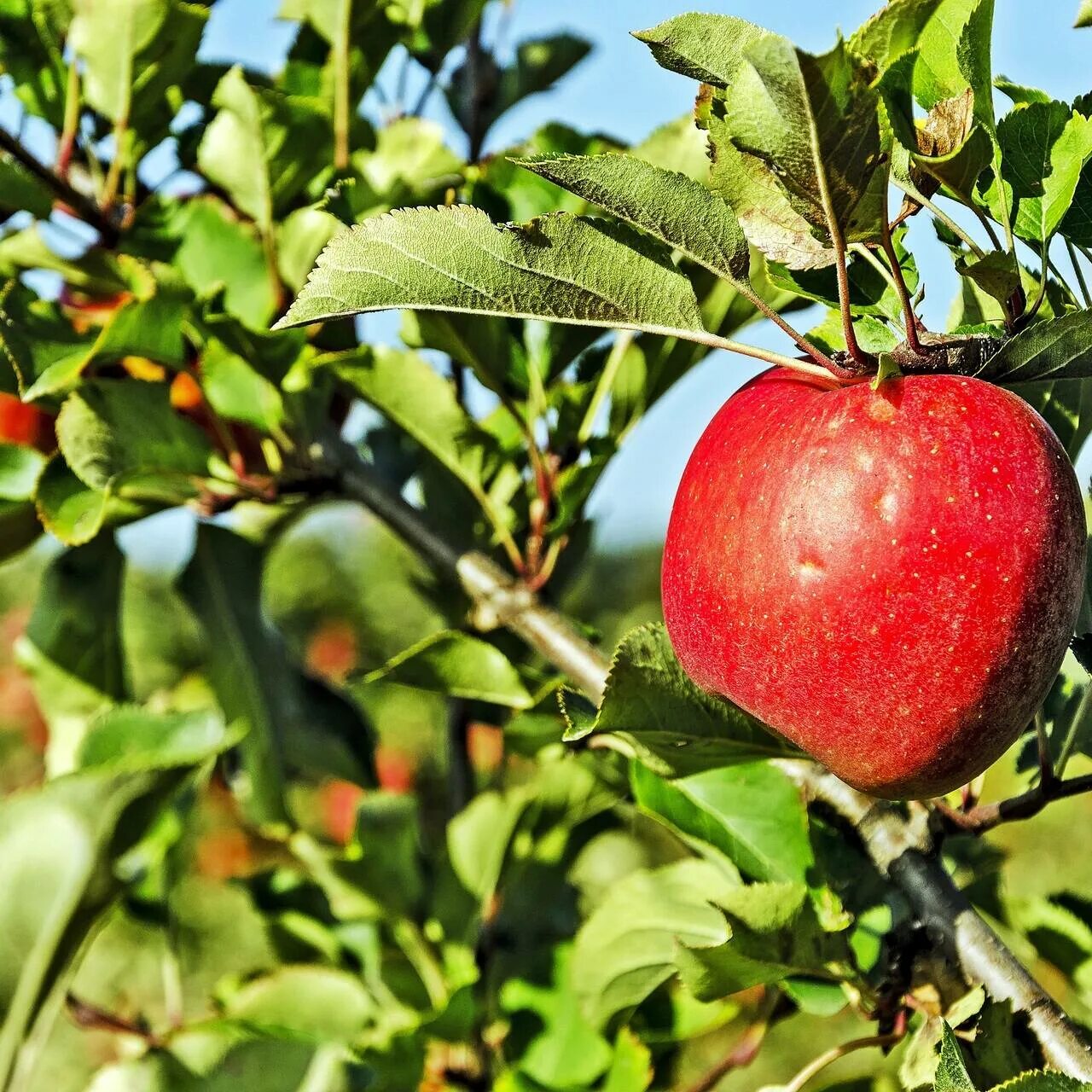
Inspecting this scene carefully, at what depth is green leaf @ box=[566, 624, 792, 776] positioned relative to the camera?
55 cm

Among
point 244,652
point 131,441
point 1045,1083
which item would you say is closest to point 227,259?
point 131,441

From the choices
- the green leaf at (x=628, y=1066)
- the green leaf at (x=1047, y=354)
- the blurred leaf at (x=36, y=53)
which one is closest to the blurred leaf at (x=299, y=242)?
the blurred leaf at (x=36, y=53)

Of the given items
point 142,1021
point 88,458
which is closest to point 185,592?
point 88,458

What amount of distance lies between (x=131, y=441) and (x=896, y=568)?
1.71 feet

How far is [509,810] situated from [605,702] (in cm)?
42

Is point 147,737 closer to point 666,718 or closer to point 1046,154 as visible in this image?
point 666,718

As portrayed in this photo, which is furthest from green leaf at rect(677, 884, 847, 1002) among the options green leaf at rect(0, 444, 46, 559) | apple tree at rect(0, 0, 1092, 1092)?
green leaf at rect(0, 444, 46, 559)

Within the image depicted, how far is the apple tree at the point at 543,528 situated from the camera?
460mm

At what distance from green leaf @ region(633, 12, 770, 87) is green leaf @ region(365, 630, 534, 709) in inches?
14.0

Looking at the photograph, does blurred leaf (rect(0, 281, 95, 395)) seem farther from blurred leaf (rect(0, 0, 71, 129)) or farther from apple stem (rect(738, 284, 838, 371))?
apple stem (rect(738, 284, 838, 371))

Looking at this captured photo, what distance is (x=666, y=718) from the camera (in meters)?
0.58

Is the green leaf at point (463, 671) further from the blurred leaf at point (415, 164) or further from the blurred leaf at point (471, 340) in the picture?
the blurred leaf at point (415, 164)

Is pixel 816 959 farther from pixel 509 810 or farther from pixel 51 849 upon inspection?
pixel 51 849

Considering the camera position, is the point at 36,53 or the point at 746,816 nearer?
the point at 746,816
